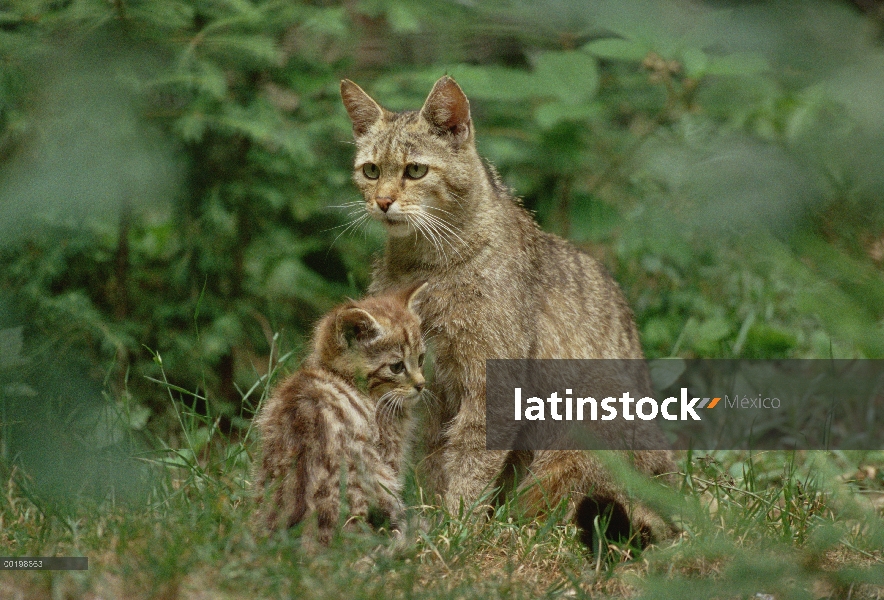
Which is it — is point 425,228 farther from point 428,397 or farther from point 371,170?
point 428,397

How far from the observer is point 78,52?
3564 mm

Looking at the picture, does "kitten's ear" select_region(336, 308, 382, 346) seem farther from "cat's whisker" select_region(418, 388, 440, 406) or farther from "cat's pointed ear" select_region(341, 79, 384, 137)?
"cat's pointed ear" select_region(341, 79, 384, 137)

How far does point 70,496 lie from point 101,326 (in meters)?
2.10

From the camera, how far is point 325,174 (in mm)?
5840

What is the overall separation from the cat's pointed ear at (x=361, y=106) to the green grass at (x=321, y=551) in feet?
5.64

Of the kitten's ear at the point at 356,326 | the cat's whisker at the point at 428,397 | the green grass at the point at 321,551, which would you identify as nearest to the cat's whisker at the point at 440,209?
the kitten's ear at the point at 356,326

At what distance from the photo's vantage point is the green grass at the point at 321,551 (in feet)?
9.29

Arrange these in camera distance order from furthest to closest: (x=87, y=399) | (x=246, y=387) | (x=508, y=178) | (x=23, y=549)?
(x=508, y=178)
(x=246, y=387)
(x=23, y=549)
(x=87, y=399)

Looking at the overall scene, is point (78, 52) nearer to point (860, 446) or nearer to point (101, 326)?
point (101, 326)

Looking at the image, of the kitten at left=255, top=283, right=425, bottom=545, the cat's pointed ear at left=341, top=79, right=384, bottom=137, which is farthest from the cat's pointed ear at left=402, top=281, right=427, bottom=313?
the cat's pointed ear at left=341, top=79, right=384, bottom=137

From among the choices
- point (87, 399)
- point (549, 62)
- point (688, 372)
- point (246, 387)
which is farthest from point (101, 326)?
point (688, 372)

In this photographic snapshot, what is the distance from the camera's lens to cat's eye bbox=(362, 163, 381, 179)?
464 centimetres

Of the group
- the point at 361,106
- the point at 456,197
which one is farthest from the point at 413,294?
the point at 361,106

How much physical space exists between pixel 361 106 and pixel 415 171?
51 centimetres
